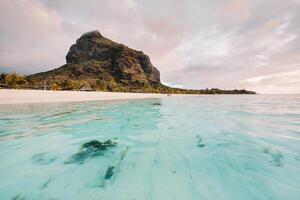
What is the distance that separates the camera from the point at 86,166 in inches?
123

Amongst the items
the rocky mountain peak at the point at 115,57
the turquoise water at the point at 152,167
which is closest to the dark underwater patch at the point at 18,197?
the turquoise water at the point at 152,167

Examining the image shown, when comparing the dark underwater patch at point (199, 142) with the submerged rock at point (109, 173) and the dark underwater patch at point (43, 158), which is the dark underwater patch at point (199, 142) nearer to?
the submerged rock at point (109, 173)

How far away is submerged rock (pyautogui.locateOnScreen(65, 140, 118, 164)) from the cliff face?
111979mm

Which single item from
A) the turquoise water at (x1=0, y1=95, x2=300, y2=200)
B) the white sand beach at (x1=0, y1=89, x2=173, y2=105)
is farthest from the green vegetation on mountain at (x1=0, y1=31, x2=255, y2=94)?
the turquoise water at (x1=0, y1=95, x2=300, y2=200)

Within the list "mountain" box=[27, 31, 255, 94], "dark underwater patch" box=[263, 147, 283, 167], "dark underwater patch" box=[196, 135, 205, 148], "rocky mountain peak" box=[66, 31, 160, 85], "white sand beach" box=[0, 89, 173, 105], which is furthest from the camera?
"rocky mountain peak" box=[66, 31, 160, 85]

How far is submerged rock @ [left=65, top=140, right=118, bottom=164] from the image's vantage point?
138 inches

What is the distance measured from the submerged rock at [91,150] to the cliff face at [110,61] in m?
112

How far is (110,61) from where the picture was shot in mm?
143500

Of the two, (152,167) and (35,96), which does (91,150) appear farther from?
(35,96)

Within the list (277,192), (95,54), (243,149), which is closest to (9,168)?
(277,192)

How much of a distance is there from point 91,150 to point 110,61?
148 metres

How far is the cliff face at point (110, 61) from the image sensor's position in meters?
122

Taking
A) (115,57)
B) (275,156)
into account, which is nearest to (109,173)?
(275,156)

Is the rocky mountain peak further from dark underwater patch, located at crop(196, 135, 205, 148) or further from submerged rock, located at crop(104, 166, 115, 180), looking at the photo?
submerged rock, located at crop(104, 166, 115, 180)
